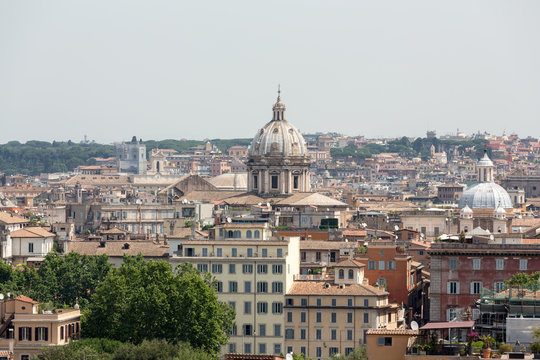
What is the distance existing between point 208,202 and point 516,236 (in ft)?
199

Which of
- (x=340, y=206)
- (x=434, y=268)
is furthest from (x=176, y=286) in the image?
(x=340, y=206)

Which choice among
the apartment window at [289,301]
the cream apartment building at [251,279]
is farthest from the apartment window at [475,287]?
the cream apartment building at [251,279]

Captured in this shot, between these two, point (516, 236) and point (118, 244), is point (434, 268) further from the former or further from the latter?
point (118, 244)

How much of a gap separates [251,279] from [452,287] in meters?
8.12

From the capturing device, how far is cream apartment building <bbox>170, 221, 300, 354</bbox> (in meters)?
73.1

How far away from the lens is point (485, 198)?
138 metres

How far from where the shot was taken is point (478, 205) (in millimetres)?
137125

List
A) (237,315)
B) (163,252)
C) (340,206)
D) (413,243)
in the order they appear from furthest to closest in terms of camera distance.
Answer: (340,206) < (413,243) < (163,252) < (237,315)

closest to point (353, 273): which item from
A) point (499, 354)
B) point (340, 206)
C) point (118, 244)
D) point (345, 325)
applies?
point (345, 325)

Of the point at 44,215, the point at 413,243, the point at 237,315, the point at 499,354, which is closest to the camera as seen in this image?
the point at 499,354

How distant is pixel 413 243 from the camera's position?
322 feet

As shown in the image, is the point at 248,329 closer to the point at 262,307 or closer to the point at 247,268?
the point at 262,307

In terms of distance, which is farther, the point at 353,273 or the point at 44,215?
the point at 44,215

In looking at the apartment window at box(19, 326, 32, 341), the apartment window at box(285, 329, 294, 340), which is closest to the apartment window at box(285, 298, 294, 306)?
the apartment window at box(285, 329, 294, 340)
